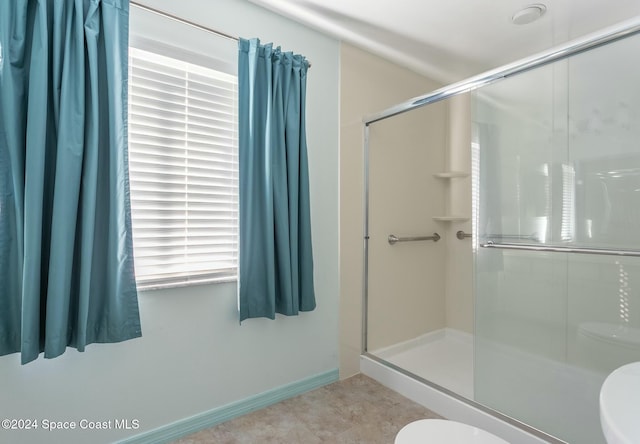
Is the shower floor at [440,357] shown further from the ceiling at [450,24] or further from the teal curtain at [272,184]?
the ceiling at [450,24]

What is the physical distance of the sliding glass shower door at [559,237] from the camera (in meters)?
1.54

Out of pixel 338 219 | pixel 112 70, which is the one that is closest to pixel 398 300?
pixel 338 219

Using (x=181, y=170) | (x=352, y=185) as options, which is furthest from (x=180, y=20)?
(x=352, y=185)

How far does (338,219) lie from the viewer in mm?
2379

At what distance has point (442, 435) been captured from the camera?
3.91ft

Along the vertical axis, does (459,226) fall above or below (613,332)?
above

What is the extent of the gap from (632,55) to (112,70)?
218 cm

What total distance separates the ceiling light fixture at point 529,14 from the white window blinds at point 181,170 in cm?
164

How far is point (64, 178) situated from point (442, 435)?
1669 mm

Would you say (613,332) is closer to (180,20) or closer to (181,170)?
(181,170)

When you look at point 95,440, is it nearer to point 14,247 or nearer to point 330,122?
point 14,247

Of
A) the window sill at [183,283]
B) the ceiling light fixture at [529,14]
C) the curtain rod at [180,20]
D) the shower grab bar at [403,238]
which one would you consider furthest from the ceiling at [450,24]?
the window sill at [183,283]

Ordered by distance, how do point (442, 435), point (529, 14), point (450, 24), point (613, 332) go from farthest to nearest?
point (450, 24) < point (529, 14) < point (613, 332) < point (442, 435)

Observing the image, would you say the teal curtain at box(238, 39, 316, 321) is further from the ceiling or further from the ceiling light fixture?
the ceiling light fixture
